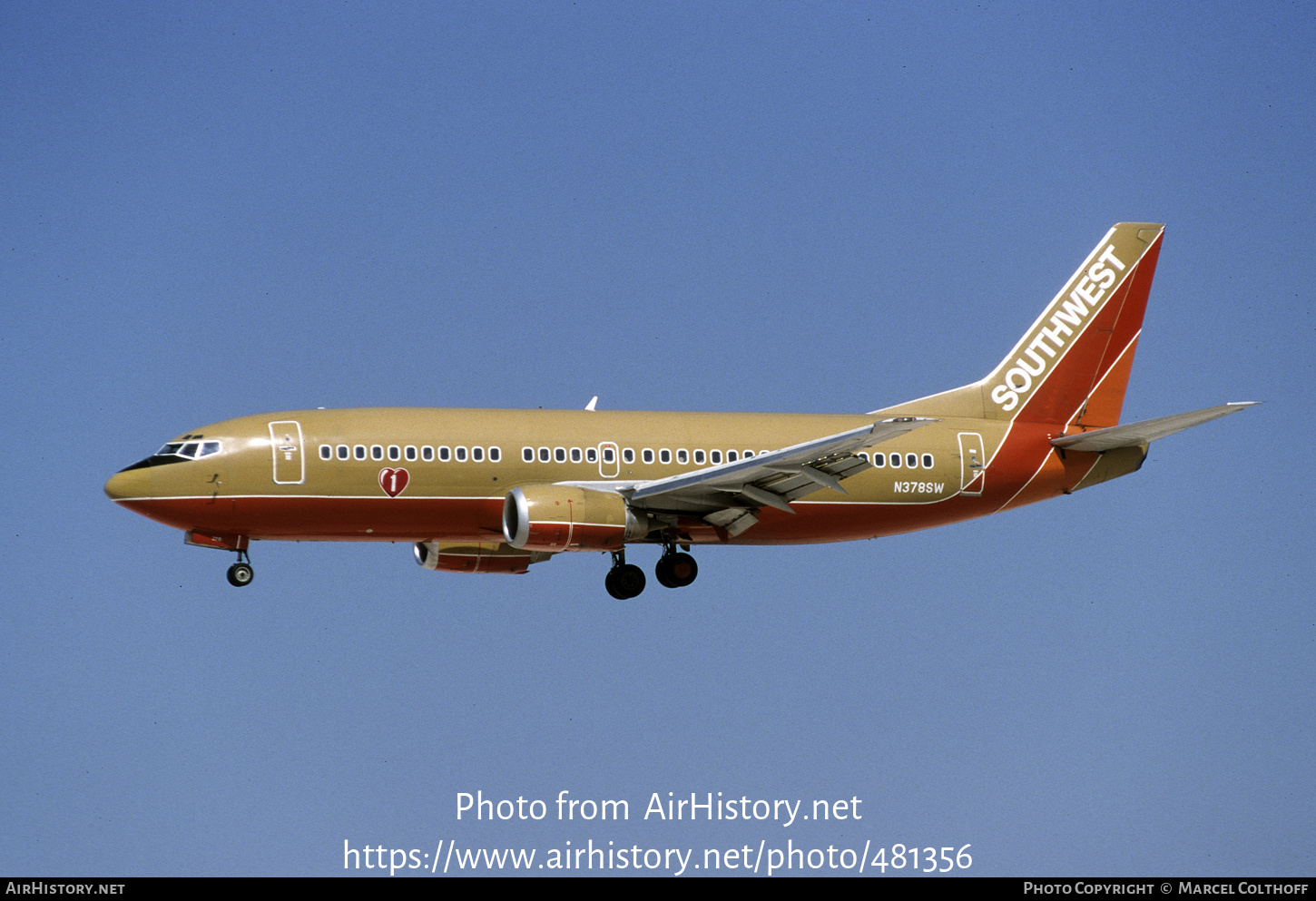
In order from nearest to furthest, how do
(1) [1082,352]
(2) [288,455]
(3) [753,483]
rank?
(2) [288,455], (3) [753,483], (1) [1082,352]

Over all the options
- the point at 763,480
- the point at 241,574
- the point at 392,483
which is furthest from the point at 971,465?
the point at 241,574

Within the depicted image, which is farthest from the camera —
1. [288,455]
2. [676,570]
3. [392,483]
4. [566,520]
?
[676,570]

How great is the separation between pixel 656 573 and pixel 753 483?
5.44 m

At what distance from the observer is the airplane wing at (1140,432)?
49.7 meters

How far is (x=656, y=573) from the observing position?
5491cm

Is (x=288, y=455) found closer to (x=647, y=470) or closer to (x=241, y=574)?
(x=241, y=574)

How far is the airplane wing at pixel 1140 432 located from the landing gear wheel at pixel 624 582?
14497mm

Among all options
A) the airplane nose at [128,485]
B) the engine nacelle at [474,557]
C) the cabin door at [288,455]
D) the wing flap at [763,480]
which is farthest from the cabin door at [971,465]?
the airplane nose at [128,485]

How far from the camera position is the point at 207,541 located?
166ft

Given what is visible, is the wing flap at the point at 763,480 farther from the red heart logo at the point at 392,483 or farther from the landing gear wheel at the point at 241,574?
the landing gear wheel at the point at 241,574


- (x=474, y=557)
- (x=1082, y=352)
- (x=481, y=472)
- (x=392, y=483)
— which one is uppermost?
(x=1082, y=352)

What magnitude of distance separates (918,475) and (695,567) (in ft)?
25.1

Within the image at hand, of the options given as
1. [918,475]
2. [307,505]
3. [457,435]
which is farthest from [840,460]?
[307,505]
